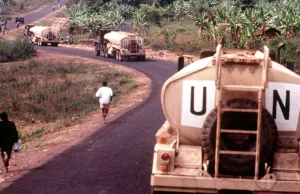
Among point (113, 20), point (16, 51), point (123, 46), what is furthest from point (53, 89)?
point (113, 20)

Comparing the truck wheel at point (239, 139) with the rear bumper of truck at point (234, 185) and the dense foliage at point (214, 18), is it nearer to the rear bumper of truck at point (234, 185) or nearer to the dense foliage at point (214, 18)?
the rear bumper of truck at point (234, 185)

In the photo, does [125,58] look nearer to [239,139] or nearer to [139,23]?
[139,23]

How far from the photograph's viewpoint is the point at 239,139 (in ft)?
24.5

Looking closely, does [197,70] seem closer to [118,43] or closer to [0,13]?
[118,43]

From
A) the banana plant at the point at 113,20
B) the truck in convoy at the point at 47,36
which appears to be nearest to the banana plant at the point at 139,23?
the banana plant at the point at 113,20

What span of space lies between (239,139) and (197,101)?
830mm

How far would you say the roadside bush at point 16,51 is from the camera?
49.2 m

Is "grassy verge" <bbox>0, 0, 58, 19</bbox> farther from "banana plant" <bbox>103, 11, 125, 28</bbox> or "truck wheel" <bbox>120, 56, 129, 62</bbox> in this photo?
"truck wheel" <bbox>120, 56, 129, 62</bbox>

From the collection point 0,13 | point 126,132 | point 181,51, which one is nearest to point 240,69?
point 126,132

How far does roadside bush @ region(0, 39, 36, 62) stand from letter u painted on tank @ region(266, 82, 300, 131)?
43.6 meters

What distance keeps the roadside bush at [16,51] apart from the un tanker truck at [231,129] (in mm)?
43116

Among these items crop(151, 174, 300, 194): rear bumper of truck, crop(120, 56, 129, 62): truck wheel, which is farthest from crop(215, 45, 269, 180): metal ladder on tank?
crop(120, 56, 129, 62): truck wheel

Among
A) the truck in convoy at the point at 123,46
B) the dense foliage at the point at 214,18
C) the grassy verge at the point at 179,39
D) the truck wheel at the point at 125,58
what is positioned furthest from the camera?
the grassy verge at the point at 179,39

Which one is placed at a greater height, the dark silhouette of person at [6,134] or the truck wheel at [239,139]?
the truck wheel at [239,139]
